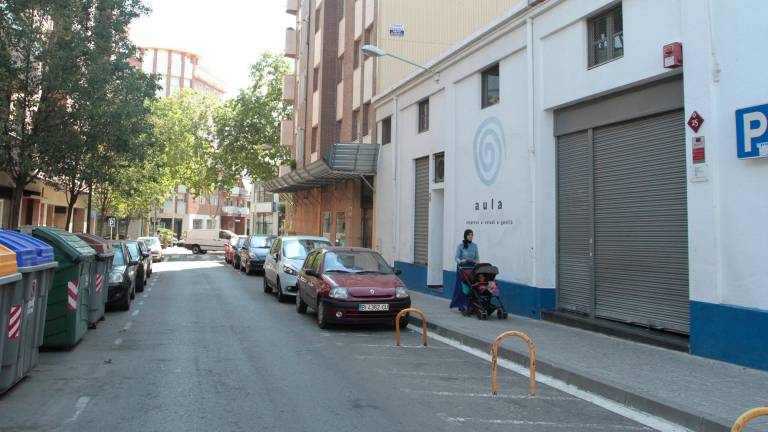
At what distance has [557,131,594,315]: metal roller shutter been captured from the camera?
426 inches

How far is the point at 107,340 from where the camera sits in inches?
378

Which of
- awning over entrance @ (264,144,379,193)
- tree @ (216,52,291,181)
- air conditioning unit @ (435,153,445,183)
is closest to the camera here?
air conditioning unit @ (435,153,445,183)

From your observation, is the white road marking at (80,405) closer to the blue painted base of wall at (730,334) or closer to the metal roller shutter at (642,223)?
the blue painted base of wall at (730,334)

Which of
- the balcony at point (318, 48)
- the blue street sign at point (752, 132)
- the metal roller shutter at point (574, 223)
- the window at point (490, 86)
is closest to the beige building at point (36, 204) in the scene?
the window at point (490, 86)

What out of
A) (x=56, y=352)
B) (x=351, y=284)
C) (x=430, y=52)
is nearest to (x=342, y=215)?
(x=430, y=52)

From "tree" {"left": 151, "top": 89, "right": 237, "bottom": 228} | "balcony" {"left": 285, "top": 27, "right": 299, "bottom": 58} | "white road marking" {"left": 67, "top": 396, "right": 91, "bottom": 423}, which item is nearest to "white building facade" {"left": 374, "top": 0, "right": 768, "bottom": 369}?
"white road marking" {"left": 67, "top": 396, "right": 91, "bottom": 423}

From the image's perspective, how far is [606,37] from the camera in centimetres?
1041

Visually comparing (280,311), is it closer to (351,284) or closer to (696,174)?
(351,284)

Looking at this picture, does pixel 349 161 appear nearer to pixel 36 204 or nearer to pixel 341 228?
pixel 341 228

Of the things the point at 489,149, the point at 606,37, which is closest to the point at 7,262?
the point at 606,37

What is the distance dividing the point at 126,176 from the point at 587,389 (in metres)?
27.6

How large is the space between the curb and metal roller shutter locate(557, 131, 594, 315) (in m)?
2.84

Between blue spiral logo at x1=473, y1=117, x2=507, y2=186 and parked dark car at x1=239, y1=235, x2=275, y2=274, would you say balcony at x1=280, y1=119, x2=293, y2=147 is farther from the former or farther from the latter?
blue spiral logo at x1=473, y1=117, x2=507, y2=186

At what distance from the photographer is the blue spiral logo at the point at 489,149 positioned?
1339cm
